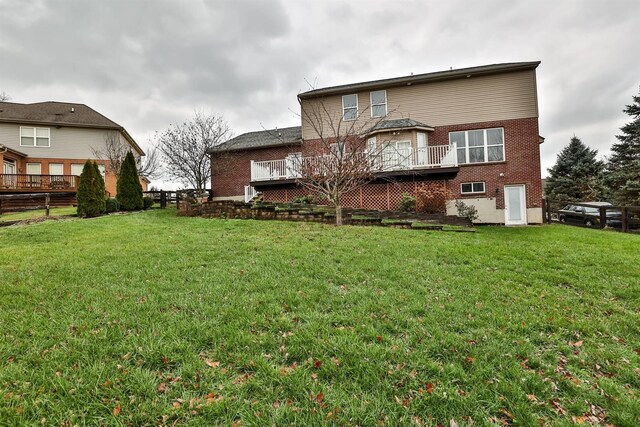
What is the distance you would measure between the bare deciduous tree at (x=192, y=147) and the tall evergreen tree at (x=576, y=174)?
30524 millimetres

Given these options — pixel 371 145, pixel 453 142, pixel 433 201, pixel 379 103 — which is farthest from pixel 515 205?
pixel 379 103

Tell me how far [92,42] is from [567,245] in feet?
67.8

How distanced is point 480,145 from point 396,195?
5588 millimetres

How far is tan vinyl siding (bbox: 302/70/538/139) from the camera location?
1545 cm

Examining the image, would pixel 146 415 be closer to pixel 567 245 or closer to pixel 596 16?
pixel 567 245

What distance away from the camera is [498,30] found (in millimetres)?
13977

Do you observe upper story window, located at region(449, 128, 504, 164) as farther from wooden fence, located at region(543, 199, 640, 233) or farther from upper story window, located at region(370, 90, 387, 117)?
upper story window, located at region(370, 90, 387, 117)

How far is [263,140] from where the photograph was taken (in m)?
20.0

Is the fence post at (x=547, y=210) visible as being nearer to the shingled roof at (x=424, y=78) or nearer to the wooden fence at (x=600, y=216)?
the wooden fence at (x=600, y=216)

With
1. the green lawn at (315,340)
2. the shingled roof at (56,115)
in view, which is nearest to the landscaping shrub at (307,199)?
the green lawn at (315,340)

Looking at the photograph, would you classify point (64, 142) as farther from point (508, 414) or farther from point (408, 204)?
point (508, 414)

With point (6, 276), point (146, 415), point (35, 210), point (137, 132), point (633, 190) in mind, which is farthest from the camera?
point (137, 132)

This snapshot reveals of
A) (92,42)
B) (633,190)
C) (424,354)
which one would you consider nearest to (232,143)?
(92,42)

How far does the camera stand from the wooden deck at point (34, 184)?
19.3 meters
